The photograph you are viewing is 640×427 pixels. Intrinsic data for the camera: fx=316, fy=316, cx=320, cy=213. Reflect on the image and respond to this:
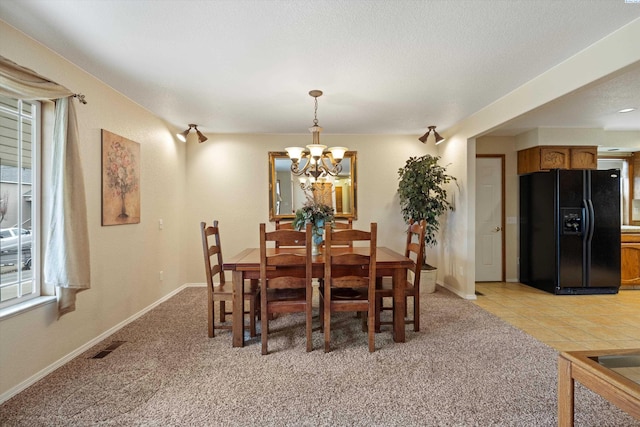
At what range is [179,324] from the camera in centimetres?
325

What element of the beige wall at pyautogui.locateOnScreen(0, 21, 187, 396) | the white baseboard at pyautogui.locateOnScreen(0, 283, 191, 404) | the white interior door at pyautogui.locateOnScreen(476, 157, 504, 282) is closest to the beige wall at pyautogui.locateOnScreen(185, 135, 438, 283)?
the beige wall at pyautogui.locateOnScreen(0, 21, 187, 396)

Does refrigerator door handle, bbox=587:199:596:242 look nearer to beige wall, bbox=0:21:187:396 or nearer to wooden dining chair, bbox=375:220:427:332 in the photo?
wooden dining chair, bbox=375:220:427:332

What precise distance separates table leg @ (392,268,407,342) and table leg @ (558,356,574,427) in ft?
4.56

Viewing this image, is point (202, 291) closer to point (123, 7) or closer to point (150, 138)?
point (150, 138)

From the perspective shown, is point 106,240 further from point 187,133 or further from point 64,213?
point 187,133

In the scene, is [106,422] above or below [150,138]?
below

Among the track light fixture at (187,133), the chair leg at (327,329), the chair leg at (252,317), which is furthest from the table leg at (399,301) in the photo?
the track light fixture at (187,133)

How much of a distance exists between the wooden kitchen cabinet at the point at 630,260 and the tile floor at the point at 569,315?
16 centimetres

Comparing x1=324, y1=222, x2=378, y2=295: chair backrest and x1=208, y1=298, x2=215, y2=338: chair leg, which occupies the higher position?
x1=324, y1=222, x2=378, y2=295: chair backrest

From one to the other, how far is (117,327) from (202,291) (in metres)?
1.52

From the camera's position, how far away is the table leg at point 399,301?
9.05 ft

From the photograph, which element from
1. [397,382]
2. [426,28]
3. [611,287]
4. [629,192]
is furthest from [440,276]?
[426,28]

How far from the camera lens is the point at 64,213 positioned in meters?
2.25

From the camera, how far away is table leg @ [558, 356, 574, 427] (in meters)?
1.36
